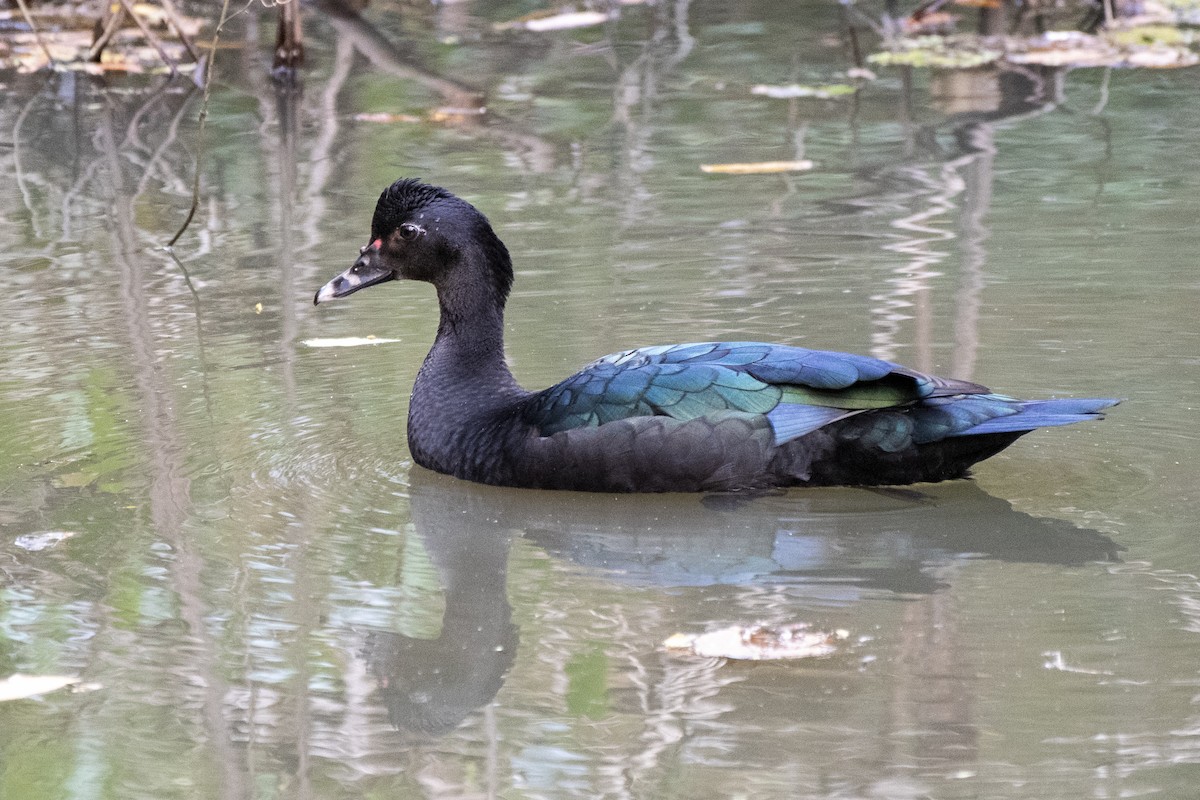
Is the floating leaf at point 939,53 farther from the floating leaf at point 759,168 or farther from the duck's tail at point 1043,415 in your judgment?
the duck's tail at point 1043,415

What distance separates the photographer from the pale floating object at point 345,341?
8.09m

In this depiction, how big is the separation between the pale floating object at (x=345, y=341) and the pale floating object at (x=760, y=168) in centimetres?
342

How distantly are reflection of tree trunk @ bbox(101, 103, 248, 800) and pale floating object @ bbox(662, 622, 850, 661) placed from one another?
3.96 ft

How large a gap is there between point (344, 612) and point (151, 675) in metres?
0.63

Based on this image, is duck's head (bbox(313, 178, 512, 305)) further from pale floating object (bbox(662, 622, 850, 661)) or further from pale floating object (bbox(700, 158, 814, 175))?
pale floating object (bbox(700, 158, 814, 175))

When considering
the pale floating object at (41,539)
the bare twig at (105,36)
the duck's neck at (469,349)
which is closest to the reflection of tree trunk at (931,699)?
the duck's neck at (469,349)

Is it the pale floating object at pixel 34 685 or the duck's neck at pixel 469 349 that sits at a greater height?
the duck's neck at pixel 469 349

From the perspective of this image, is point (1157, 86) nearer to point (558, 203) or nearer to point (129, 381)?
point (558, 203)

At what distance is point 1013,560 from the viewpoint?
18.0 ft

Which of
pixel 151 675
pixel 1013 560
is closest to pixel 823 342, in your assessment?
pixel 1013 560

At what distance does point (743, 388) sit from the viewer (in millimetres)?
6223

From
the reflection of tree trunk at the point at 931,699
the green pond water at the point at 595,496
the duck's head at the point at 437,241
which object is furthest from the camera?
the duck's head at the point at 437,241

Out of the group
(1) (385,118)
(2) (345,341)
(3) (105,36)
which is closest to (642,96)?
(1) (385,118)

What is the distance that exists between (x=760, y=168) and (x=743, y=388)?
4.86m
